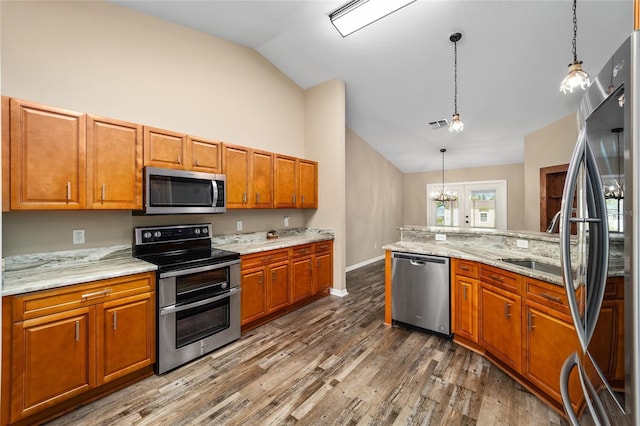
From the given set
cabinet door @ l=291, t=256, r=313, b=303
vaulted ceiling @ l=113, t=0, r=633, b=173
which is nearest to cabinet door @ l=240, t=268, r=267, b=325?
cabinet door @ l=291, t=256, r=313, b=303

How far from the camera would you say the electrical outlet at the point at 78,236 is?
234 cm

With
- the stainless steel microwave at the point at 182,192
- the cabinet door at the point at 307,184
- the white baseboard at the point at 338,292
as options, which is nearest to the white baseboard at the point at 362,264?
the white baseboard at the point at 338,292

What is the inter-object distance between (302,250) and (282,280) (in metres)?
0.52

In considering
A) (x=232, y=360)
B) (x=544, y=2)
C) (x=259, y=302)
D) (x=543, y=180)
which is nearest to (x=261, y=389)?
(x=232, y=360)

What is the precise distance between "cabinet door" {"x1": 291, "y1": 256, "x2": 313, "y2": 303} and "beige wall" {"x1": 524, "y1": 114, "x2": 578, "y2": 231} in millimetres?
4908

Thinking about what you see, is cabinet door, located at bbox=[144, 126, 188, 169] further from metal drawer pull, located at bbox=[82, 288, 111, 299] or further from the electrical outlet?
metal drawer pull, located at bbox=[82, 288, 111, 299]

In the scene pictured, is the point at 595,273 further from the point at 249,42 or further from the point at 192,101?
the point at 249,42

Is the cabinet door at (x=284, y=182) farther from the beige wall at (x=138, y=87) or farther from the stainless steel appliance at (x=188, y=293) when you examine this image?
the stainless steel appliance at (x=188, y=293)

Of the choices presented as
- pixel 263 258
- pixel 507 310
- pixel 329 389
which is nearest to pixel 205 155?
pixel 263 258

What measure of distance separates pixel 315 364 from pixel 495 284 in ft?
5.62

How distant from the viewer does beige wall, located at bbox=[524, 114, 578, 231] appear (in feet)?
15.7

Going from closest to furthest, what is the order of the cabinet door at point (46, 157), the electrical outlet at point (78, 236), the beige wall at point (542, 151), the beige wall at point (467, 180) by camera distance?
the cabinet door at point (46, 157)
the electrical outlet at point (78, 236)
the beige wall at point (542, 151)
the beige wall at point (467, 180)

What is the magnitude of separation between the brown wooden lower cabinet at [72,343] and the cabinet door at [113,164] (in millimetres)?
721

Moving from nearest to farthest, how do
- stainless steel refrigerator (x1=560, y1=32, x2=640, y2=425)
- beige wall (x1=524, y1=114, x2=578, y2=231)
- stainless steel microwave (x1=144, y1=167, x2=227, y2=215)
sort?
stainless steel refrigerator (x1=560, y1=32, x2=640, y2=425) → stainless steel microwave (x1=144, y1=167, x2=227, y2=215) → beige wall (x1=524, y1=114, x2=578, y2=231)
